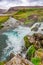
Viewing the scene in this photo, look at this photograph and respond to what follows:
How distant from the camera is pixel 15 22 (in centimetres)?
6444

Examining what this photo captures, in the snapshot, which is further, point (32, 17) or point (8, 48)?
point (32, 17)

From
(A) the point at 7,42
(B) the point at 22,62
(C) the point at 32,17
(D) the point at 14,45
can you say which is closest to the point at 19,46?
(D) the point at 14,45

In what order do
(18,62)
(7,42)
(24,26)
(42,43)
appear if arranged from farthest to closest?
(24,26), (7,42), (42,43), (18,62)

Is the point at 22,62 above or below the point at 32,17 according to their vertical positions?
below

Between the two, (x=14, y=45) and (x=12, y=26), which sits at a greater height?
(x=12, y=26)

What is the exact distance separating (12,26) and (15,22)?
95.0 inches

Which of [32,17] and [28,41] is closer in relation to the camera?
[28,41]

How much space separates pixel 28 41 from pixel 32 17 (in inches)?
1249

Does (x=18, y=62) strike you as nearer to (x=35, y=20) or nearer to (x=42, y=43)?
(x=42, y=43)

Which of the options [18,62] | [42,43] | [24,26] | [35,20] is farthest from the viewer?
[35,20]

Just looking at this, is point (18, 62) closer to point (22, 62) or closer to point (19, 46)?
point (22, 62)

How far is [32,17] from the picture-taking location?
225 feet

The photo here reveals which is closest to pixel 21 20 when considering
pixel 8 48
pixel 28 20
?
pixel 28 20

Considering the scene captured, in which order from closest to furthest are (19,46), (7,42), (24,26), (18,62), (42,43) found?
(18,62), (42,43), (19,46), (7,42), (24,26)
